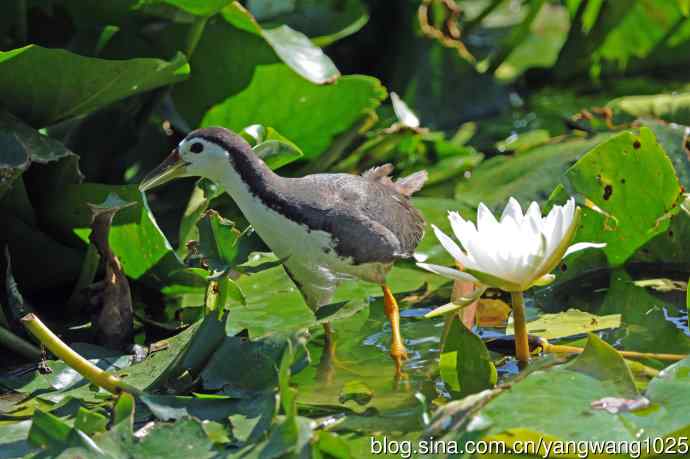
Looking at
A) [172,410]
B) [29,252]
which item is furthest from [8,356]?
[172,410]

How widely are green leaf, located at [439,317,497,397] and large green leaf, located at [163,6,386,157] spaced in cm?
167

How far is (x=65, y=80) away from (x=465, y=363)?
5.06 ft

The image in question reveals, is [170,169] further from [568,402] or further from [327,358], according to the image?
[568,402]

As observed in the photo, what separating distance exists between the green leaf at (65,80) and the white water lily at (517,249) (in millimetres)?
1313

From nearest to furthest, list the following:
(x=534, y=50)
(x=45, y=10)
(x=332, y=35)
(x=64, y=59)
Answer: (x=64, y=59) < (x=45, y=10) < (x=332, y=35) < (x=534, y=50)

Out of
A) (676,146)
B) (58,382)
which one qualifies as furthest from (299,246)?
(676,146)

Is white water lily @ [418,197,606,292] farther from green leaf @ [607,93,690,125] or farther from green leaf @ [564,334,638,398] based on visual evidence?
green leaf @ [607,93,690,125]

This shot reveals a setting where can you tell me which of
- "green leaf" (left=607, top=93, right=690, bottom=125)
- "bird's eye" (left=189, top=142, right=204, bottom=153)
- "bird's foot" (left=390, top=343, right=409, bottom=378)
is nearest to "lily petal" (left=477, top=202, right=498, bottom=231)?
"bird's foot" (left=390, top=343, right=409, bottom=378)

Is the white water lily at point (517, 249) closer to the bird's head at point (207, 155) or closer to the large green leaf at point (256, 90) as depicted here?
the bird's head at point (207, 155)

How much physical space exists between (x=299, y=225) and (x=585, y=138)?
1868 millimetres

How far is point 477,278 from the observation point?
2.55m

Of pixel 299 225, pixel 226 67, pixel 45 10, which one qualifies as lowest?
pixel 299 225

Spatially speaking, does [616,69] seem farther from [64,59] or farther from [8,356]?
[8,356]

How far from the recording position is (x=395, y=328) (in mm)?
3268
